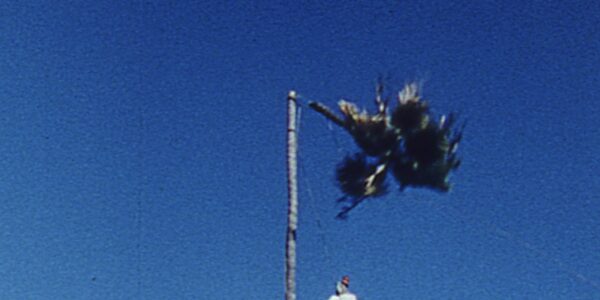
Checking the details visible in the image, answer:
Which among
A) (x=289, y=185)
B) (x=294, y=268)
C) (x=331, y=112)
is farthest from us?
(x=331, y=112)

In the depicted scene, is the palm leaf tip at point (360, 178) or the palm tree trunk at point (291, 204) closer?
the palm tree trunk at point (291, 204)

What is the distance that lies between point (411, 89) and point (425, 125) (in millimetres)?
616

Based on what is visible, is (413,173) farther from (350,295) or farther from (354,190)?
(350,295)

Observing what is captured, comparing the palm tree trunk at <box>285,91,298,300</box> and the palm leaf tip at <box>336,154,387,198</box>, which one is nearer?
the palm tree trunk at <box>285,91,298,300</box>

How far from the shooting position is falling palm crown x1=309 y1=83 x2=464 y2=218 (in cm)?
1244

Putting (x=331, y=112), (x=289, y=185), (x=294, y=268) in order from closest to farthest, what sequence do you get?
(x=294, y=268) → (x=289, y=185) → (x=331, y=112)

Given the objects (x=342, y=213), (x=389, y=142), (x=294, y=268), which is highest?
(x=389, y=142)

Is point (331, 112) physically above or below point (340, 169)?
above

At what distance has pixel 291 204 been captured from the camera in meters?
11.8

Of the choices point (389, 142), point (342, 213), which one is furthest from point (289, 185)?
point (389, 142)

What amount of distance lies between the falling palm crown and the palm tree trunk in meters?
0.86

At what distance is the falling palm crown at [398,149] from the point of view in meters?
12.4

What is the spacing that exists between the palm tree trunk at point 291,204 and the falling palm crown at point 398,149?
2.82ft

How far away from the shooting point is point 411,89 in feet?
40.5
